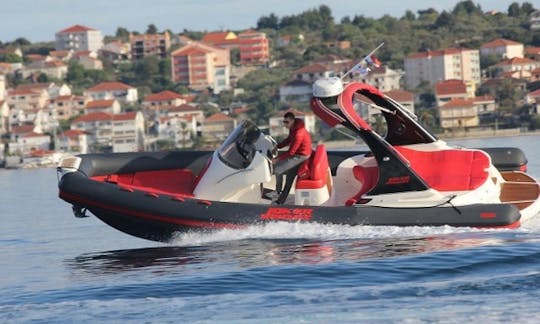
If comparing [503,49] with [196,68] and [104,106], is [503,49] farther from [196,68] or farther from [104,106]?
[196,68]

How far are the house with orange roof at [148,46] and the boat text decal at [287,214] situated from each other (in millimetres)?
133996

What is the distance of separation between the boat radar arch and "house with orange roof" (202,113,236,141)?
230ft

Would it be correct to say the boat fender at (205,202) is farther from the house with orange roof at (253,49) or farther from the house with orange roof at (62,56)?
the house with orange roof at (62,56)

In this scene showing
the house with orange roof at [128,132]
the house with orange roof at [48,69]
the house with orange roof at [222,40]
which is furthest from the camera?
the house with orange roof at [222,40]

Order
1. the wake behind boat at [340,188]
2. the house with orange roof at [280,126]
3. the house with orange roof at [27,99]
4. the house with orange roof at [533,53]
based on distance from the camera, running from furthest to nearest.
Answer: the house with orange roof at [27,99], the house with orange roof at [533,53], the house with orange roof at [280,126], the wake behind boat at [340,188]

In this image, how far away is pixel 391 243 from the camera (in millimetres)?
15734

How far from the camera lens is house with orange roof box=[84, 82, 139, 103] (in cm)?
12088

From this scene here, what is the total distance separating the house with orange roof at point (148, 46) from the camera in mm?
151750

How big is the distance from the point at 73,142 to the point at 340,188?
3097 inches

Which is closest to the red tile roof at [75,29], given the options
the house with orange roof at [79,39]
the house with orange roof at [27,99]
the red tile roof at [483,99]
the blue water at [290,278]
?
the house with orange roof at [79,39]

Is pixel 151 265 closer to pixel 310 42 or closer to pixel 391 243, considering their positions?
pixel 391 243

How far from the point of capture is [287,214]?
16.6 meters

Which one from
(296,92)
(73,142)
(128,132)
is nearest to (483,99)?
(296,92)

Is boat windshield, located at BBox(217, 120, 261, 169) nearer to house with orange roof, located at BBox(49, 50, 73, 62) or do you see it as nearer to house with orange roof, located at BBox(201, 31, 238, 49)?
house with orange roof, located at BBox(49, 50, 73, 62)
